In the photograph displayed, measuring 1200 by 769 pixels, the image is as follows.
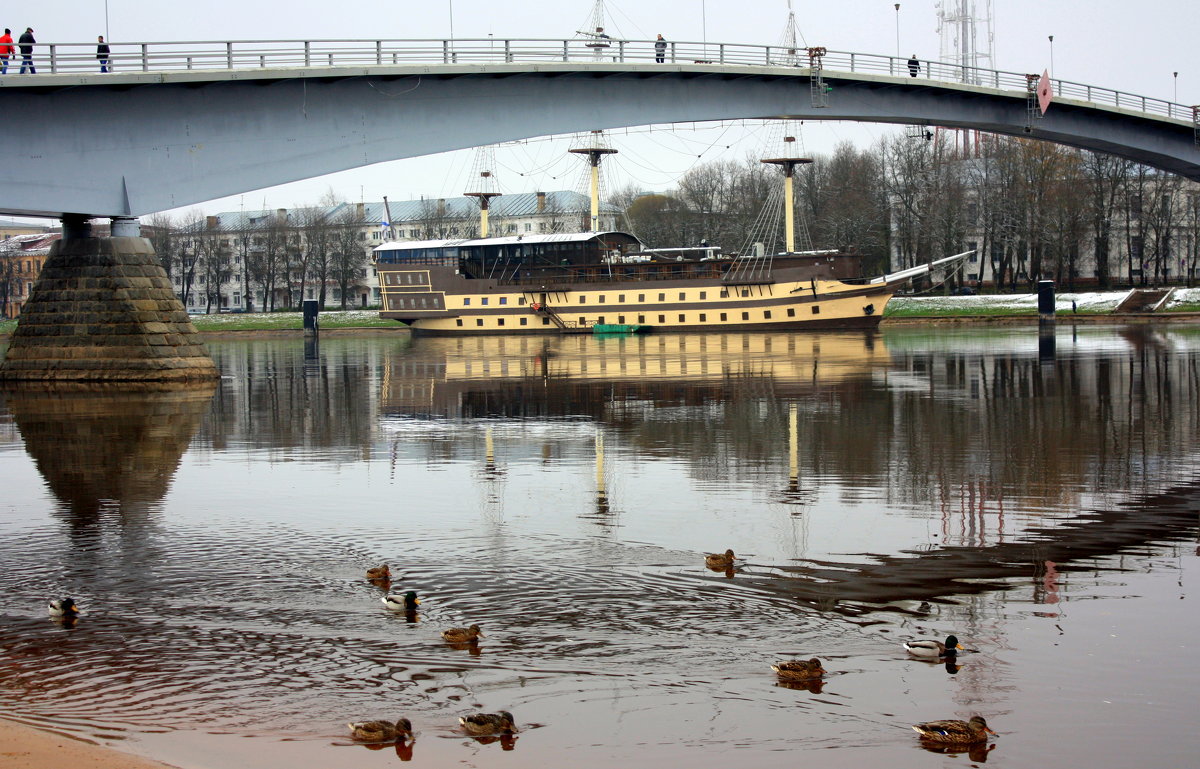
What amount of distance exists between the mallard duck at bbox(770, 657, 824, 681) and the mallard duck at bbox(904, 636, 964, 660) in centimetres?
90

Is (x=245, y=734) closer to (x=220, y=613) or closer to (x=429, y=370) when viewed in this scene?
(x=220, y=613)

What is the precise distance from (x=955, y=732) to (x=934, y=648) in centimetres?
155

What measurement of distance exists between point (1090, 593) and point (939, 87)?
3969 cm

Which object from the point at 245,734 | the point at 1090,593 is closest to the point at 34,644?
the point at 245,734

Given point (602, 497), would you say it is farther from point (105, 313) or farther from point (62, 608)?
point (105, 313)

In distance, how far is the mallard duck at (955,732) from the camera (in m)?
7.90

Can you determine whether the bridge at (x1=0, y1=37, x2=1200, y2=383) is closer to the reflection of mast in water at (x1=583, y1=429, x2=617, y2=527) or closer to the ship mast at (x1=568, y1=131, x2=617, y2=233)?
the reflection of mast in water at (x1=583, y1=429, x2=617, y2=527)

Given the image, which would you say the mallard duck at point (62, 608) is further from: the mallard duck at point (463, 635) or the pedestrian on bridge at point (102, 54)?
the pedestrian on bridge at point (102, 54)

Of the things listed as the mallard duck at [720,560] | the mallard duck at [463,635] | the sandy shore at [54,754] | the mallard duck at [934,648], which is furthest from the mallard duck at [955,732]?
the sandy shore at [54,754]

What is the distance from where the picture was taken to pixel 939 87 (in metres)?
47.5

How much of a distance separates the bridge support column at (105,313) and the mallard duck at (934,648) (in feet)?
101

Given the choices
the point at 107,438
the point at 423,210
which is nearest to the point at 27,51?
the point at 107,438

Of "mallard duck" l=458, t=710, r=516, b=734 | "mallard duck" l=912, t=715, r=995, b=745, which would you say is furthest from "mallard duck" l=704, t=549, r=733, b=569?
"mallard duck" l=458, t=710, r=516, b=734

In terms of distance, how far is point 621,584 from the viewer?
11734 mm
